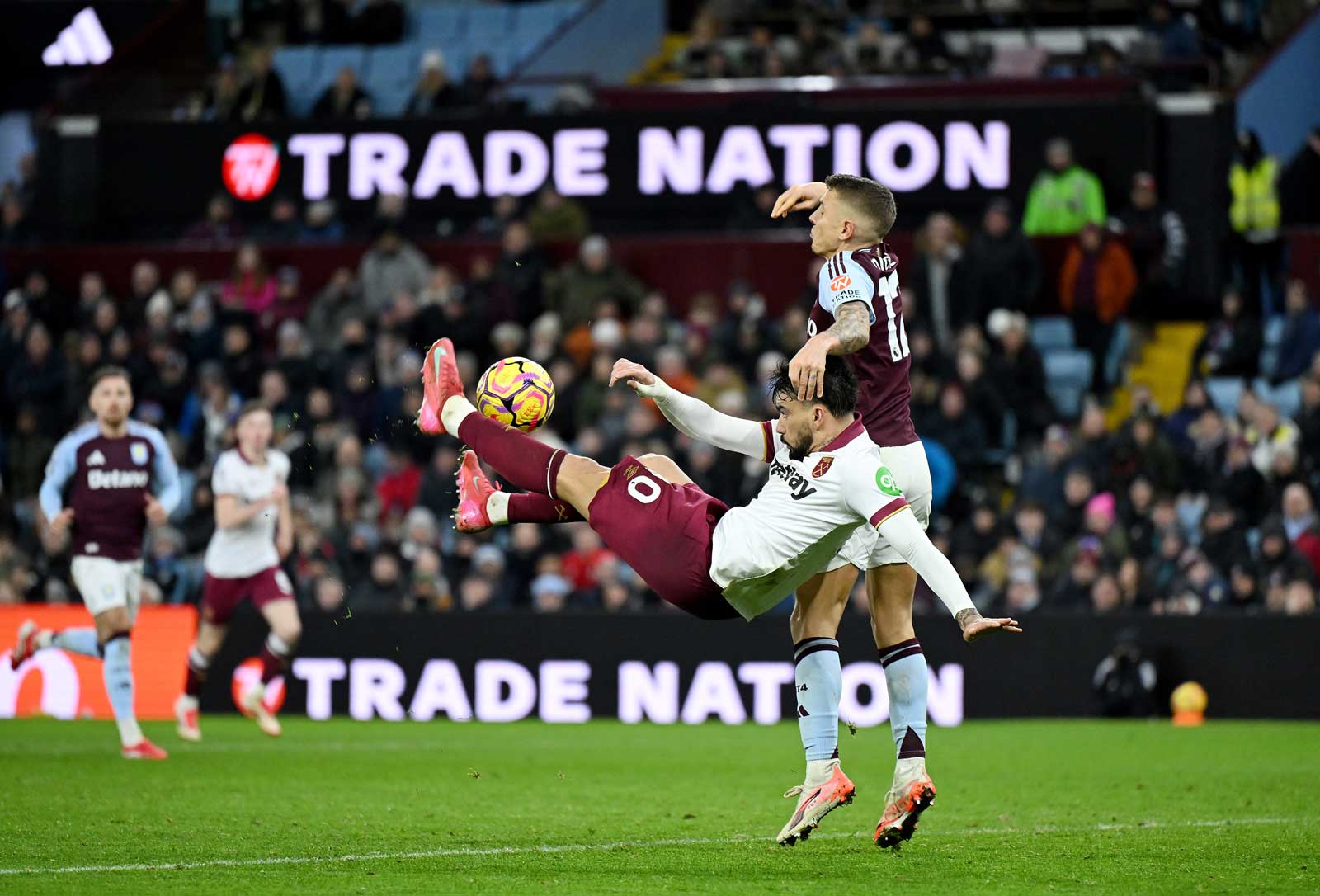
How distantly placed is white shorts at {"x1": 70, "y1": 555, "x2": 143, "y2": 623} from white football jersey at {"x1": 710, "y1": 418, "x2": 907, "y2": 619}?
5.64 m

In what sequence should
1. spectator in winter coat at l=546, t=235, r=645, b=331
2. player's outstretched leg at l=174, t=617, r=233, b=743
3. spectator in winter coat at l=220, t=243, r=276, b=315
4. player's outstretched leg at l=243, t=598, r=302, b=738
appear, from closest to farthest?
player's outstretched leg at l=243, t=598, r=302, b=738 < player's outstretched leg at l=174, t=617, r=233, b=743 < spectator in winter coat at l=546, t=235, r=645, b=331 < spectator in winter coat at l=220, t=243, r=276, b=315

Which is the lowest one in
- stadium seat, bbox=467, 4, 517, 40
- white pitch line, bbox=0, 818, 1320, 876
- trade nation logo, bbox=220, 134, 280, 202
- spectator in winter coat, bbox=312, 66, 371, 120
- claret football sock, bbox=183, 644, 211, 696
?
white pitch line, bbox=0, 818, 1320, 876

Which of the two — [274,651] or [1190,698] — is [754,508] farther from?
[1190,698]

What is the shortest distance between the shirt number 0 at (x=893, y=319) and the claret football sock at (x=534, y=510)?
1420mm

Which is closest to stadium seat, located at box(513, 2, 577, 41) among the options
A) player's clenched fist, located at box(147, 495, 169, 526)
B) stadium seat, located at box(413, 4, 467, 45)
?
stadium seat, located at box(413, 4, 467, 45)

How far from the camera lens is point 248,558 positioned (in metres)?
13.6

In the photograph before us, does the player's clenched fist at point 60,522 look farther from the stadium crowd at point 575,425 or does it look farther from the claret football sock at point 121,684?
the stadium crowd at point 575,425

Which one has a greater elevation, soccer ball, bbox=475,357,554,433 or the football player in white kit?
soccer ball, bbox=475,357,554,433

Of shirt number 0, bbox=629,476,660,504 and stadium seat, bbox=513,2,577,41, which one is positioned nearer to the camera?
shirt number 0, bbox=629,476,660,504

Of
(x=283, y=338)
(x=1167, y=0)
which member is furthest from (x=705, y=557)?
(x=1167, y=0)

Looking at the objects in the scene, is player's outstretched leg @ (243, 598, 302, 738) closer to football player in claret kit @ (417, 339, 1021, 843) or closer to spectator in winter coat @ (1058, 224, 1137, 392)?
football player in claret kit @ (417, 339, 1021, 843)

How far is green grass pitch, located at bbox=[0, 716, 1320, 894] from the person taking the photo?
6844mm

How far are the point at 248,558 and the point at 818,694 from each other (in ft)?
21.9

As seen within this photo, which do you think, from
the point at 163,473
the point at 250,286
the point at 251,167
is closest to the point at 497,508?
the point at 163,473
